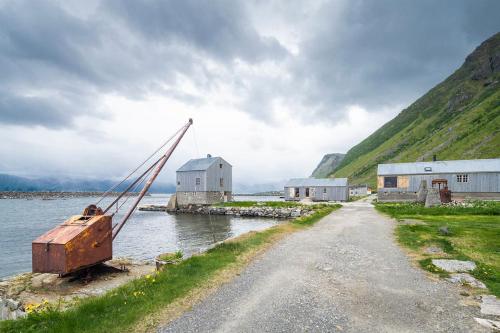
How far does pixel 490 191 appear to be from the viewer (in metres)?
49.5

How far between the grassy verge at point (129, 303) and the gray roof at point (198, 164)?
5166 centimetres

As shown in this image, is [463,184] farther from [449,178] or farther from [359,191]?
[359,191]

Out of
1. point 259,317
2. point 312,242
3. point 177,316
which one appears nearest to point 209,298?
point 177,316

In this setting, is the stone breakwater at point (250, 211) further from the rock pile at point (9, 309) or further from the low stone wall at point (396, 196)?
the rock pile at point (9, 309)

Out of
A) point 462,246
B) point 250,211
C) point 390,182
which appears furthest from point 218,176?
point 462,246

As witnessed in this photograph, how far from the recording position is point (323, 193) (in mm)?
69125

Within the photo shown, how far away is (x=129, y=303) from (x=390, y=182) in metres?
58.8

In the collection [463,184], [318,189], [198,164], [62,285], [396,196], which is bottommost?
[62,285]

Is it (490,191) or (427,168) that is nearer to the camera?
(490,191)

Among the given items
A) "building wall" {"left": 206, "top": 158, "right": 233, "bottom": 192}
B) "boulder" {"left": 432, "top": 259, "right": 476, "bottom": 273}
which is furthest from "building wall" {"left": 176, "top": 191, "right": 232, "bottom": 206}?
"boulder" {"left": 432, "top": 259, "right": 476, "bottom": 273}

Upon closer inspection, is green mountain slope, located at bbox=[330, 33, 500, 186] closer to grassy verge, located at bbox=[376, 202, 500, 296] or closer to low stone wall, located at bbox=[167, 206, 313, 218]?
low stone wall, located at bbox=[167, 206, 313, 218]

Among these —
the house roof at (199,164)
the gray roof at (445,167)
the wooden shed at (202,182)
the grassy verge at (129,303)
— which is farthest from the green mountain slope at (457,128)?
the grassy verge at (129,303)

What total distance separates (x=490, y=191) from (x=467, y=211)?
1056 inches

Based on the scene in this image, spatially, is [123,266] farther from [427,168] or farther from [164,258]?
[427,168]
